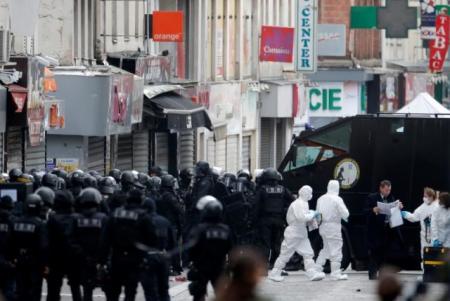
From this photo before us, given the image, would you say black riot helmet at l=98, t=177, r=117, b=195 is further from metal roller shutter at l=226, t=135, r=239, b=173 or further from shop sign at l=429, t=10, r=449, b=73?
shop sign at l=429, t=10, r=449, b=73

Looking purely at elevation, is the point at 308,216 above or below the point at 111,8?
below

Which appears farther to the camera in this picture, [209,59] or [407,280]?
[209,59]

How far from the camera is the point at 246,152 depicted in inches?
2117

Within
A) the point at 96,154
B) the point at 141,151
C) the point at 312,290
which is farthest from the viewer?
the point at 141,151

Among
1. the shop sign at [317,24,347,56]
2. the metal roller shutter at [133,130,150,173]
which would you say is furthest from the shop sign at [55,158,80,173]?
the shop sign at [317,24,347,56]

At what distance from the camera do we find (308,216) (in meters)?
27.6

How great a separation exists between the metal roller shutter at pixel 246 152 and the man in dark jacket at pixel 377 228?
24.5m

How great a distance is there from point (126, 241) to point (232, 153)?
30.8 metres

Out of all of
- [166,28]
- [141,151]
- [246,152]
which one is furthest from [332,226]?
[246,152]

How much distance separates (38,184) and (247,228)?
3.92 meters

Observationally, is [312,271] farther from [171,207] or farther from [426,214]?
[171,207]

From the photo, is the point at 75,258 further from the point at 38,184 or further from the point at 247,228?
the point at 247,228

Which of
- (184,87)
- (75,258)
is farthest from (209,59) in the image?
(75,258)

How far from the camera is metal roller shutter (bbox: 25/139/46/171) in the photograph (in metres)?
35.1
